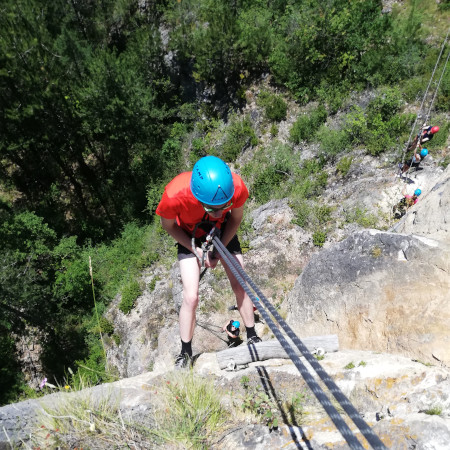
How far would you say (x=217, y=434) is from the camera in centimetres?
232

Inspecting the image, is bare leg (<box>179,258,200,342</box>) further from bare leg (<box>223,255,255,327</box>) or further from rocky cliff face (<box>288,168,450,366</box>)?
rocky cliff face (<box>288,168,450,366</box>)

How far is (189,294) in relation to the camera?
336cm

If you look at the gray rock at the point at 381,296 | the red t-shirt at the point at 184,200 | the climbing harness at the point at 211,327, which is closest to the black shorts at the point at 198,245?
the red t-shirt at the point at 184,200

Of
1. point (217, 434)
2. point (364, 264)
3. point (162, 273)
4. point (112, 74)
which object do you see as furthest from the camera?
point (112, 74)

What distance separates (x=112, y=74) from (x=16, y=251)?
813 centimetres

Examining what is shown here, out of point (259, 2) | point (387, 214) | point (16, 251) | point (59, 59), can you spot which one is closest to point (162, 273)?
point (16, 251)

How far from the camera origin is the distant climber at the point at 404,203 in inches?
252

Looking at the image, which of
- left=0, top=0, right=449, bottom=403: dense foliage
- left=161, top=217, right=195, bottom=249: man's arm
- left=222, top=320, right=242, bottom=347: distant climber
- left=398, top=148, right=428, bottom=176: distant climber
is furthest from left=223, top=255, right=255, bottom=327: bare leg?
left=398, top=148, right=428, bottom=176: distant climber

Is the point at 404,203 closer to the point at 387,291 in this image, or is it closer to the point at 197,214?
the point at 387,291

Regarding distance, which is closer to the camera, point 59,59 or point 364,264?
point 364,264

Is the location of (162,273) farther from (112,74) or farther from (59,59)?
(59,59)

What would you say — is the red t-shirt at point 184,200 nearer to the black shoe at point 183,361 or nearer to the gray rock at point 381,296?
the black shoe at point 183,361

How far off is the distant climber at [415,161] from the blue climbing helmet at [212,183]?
6.15 m

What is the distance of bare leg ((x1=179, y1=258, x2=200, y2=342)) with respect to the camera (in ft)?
Answer: 11.1
